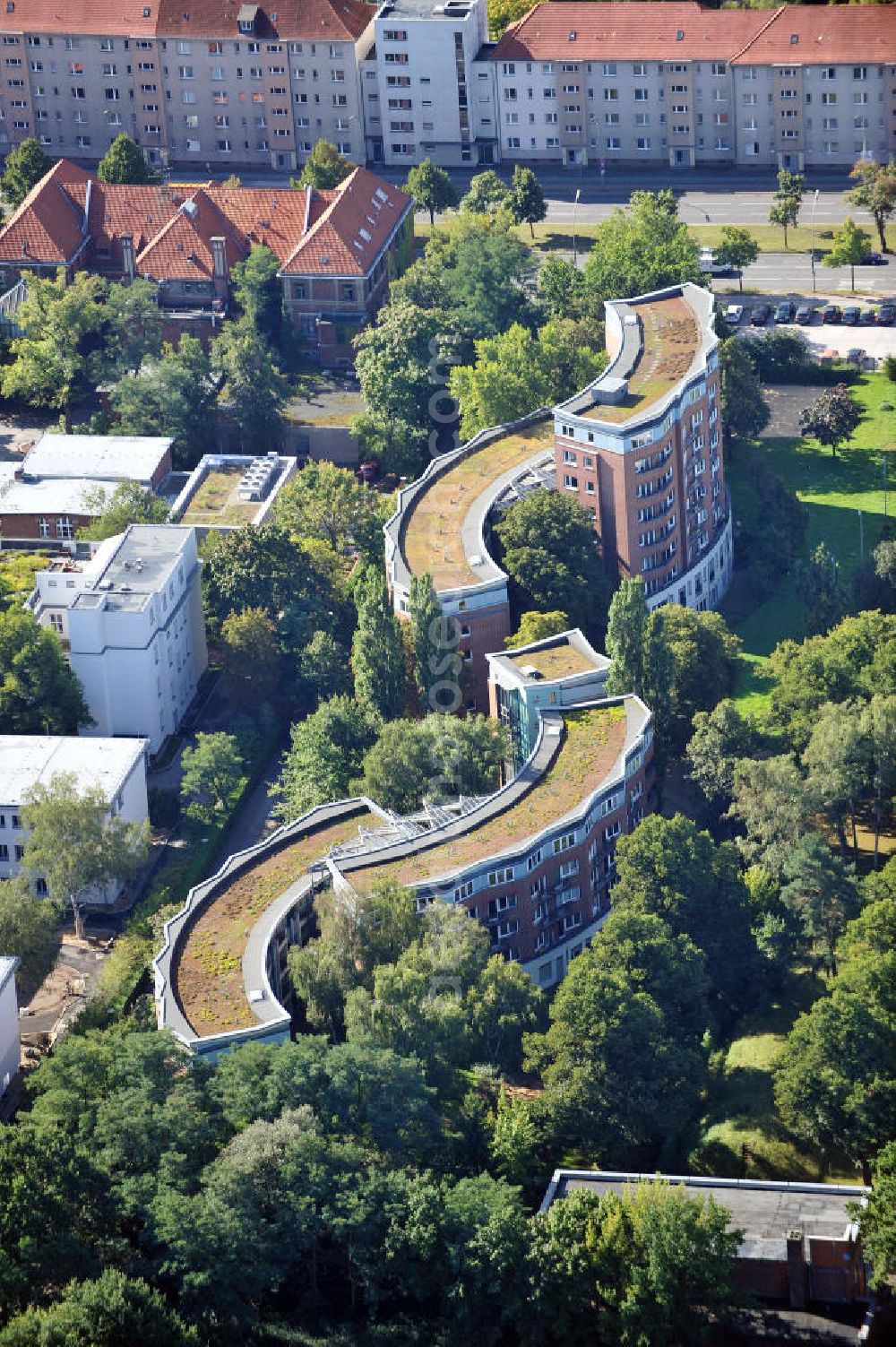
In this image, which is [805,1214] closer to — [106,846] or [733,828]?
[733,828]

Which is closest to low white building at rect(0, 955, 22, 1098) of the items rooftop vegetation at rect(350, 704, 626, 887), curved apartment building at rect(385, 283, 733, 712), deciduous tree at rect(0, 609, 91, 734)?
rooftop vegetation at rect(350, 704, 626, 887)

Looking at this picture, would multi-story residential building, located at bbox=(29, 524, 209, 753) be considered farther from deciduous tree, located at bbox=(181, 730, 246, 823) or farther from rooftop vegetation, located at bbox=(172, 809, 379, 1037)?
rooftop vegetation, located at bbox=(172, 809, 379, 1037)

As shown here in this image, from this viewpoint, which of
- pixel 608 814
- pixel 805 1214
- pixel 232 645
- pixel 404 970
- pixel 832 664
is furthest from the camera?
pixel 232 645

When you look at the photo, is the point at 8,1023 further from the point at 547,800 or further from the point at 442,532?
the point at 442,532

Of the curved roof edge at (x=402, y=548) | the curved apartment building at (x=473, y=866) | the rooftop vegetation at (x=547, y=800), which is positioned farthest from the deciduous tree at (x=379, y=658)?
the rooftop vegetation at (x=547, y=800)

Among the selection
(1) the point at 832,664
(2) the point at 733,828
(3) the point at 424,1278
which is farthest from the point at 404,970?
(1) the point at 832,664
